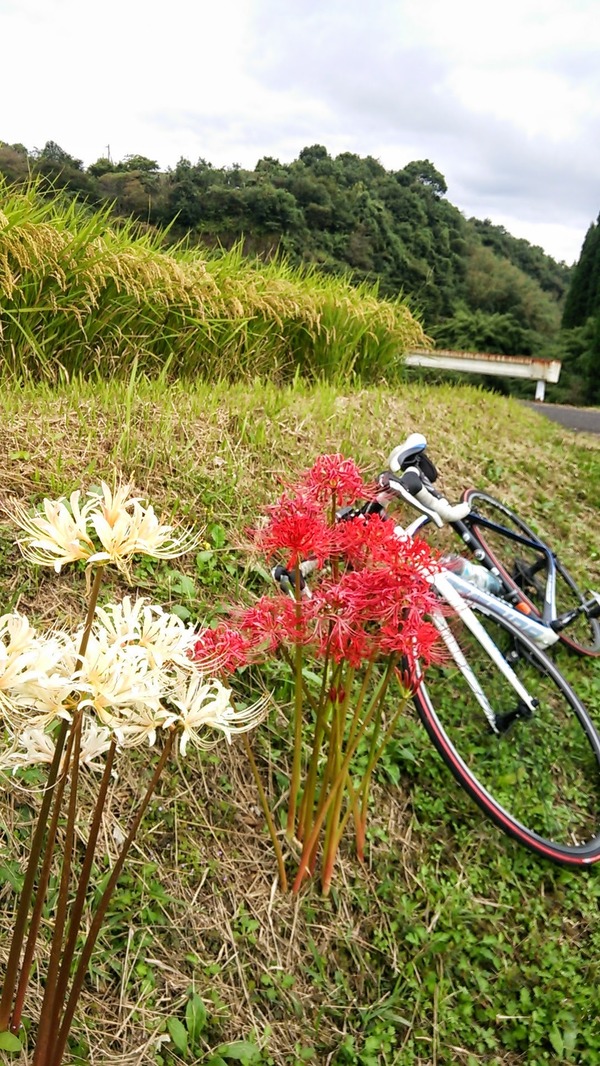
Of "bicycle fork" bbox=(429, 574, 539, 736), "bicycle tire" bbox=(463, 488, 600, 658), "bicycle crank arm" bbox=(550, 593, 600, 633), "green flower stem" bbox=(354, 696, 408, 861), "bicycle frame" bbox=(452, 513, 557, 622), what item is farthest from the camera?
"bicycle tire" bbox=(463, 488, 600, 658)

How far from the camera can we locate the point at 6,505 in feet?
8.49

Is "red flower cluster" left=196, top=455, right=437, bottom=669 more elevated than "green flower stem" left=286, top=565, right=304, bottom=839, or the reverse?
"red flower cluster" left=196, top=455, right=437, bottom=669

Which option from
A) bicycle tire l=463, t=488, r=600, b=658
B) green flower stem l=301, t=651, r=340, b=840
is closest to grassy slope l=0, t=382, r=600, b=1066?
green flower stem l=301, t=651, r=340, b=840

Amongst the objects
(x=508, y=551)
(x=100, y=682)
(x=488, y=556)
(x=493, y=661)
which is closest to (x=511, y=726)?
(x=493, y=661)

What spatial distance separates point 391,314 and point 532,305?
607 inches

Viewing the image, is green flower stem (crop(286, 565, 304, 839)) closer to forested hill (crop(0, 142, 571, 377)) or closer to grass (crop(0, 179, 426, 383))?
grass (crop(0, 179, 426, 383))

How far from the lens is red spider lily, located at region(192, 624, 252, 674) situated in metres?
1.71

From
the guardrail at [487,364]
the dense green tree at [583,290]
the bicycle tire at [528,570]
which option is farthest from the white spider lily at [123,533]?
the dense green tree at [583,290]

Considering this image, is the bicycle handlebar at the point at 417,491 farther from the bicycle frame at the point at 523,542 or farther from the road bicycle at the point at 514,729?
the bicycle frame at the point at 523,542

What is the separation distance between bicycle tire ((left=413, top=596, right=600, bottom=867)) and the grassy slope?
135 millimetres

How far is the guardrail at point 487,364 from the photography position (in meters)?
7.18

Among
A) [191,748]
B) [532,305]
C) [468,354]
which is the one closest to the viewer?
[191,748]

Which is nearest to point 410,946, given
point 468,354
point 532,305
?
point 468,354

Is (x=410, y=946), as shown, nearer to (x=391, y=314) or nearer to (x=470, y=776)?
(x=470, y=776)
